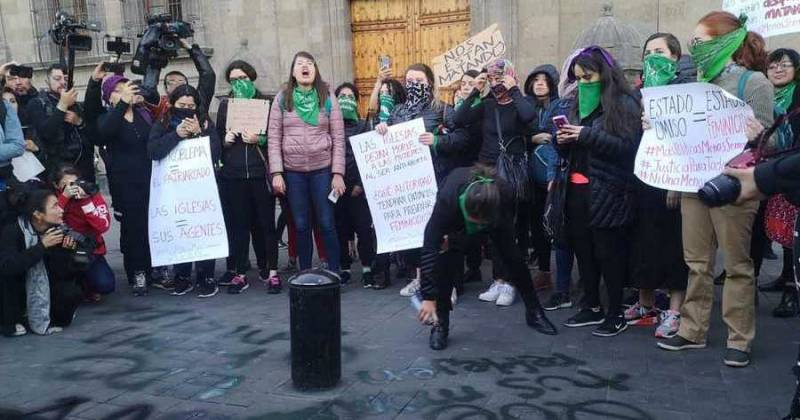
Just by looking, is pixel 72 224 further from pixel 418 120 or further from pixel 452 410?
pixel 452 410

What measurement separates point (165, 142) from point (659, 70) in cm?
401

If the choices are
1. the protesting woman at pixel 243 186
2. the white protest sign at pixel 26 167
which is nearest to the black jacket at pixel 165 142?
the protesting woman at pixel 243 186

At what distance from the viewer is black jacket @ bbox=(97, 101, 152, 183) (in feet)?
18.8

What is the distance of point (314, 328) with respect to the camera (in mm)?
3490

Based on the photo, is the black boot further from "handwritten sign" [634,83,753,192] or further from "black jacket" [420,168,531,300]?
"handwritten sign" [634,83,753,192]

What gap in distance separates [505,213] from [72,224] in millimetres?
3756

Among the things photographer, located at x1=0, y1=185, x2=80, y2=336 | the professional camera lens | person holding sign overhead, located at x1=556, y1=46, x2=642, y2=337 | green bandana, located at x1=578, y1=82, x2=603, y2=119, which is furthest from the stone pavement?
green bandana, located at x1=578, y1=82, x2=603, y2=119

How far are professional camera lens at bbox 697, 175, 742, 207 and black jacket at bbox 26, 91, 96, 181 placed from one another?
212 inches

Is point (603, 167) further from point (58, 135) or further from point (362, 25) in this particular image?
point (362, 25)

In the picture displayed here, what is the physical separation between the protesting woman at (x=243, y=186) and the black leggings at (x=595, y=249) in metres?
2.73

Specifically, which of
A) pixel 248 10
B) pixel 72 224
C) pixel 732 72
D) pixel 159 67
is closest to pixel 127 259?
pixel 72 224

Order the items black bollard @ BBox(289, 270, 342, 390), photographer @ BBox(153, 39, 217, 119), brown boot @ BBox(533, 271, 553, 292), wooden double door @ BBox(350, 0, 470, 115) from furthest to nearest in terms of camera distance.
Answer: wooden double door @ BBox(350, 0, 470, 115)
photographer @ BBox(153, 39, 217, 119)
brown boot @ BBox(533, 271, 553, 292)
black bollard @ BBox(289, 270, 342, 390)

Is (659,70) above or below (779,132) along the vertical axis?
above

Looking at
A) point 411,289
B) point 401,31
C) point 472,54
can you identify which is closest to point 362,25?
point 401,31
